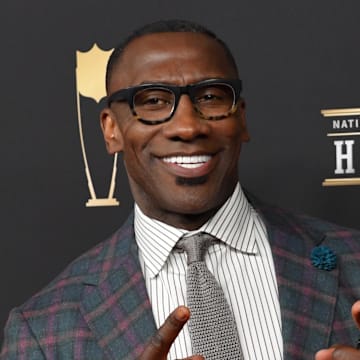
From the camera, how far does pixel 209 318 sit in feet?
4.34

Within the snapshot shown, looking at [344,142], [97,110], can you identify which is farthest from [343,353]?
[97,110]

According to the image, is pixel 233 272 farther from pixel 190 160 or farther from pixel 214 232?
pixel 190 160

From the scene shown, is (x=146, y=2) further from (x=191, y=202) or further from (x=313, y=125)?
(x=191, y=202)

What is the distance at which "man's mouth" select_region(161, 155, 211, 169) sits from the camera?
1358 mm

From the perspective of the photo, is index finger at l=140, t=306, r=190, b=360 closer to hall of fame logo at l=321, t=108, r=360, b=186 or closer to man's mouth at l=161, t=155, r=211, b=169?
man's mouth at l=161, t=155, r=211, b=169

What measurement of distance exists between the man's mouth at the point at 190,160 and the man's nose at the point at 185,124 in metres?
0.03

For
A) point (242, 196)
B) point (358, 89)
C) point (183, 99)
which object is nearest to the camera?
point (183, 99)

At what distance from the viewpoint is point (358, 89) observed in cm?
176

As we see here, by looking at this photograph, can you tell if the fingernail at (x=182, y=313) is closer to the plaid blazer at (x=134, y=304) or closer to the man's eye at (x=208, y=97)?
the plaid blazer at (x=134, y=304)

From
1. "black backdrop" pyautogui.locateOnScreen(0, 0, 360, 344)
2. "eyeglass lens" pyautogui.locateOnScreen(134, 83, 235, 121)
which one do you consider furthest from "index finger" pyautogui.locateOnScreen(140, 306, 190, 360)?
"black backdrop" pyautogui.locateOnScreen(0, 0, 360, 344)

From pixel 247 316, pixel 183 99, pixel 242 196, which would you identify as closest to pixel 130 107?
pixel 183 99

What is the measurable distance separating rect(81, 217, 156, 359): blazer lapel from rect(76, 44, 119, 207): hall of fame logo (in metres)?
0.37

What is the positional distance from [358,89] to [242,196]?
1.38 ft

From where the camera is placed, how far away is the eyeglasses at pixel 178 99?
1.35m
